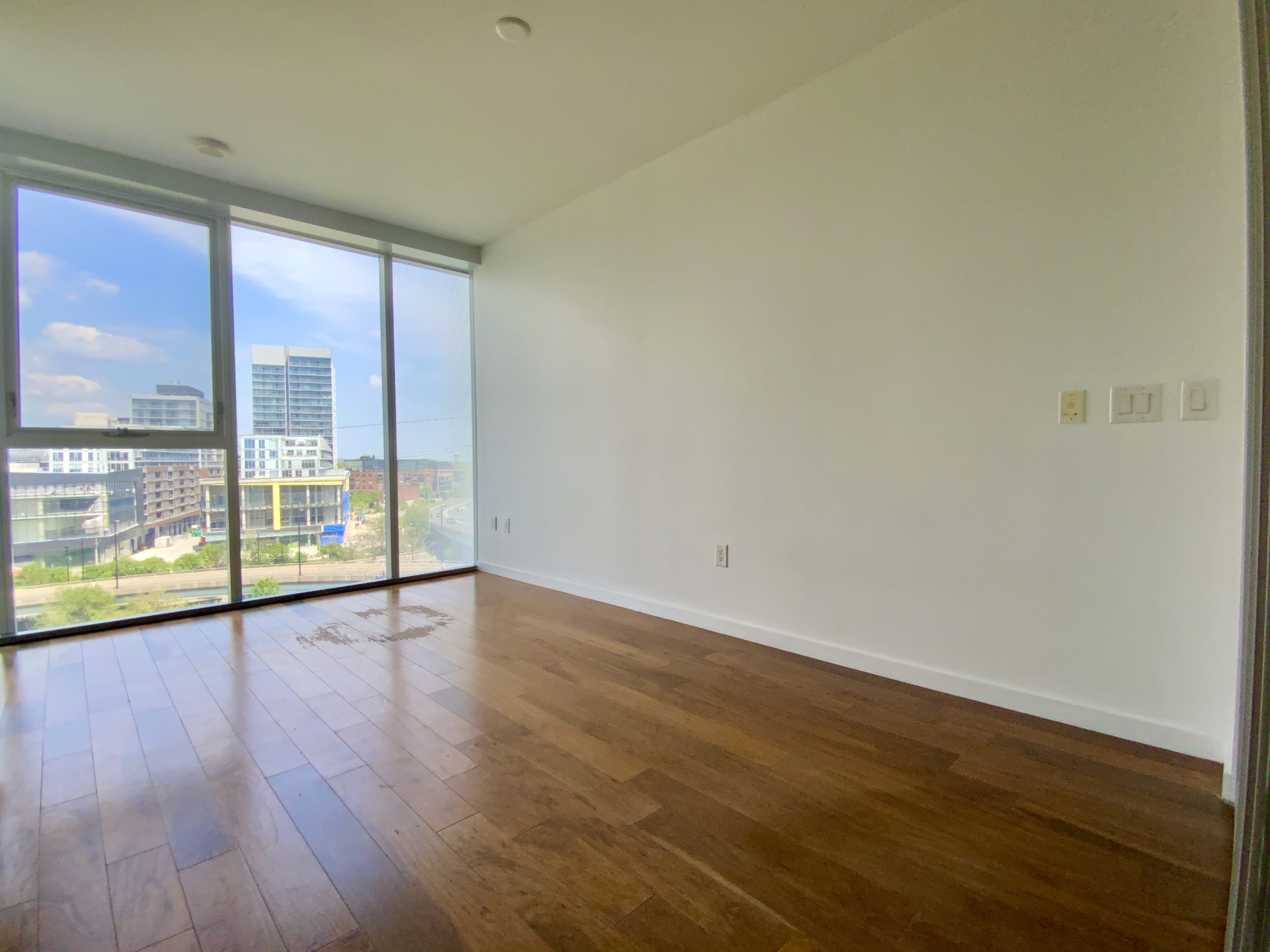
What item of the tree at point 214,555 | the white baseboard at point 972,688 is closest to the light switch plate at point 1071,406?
the white baseboard at point 972,688

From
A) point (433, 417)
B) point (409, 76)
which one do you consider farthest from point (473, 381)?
point (409, 76)

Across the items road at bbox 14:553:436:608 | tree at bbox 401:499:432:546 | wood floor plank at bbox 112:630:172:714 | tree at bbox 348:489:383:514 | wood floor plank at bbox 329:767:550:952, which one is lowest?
wood floor plank at bbox 329:767:550:952

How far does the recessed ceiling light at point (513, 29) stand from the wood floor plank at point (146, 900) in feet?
8.94

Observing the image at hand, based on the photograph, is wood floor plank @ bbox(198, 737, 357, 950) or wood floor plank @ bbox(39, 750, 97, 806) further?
wood floor plank @ bbox(39, 750, 97, 806)

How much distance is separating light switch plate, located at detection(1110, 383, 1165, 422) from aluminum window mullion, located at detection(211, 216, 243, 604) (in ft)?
14.1

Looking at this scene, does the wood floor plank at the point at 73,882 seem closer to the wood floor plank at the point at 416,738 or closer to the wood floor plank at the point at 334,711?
the wood floor plank at the point at 334,711

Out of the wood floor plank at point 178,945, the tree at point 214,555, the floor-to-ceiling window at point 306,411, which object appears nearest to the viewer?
the wood floor plank at point 178,945

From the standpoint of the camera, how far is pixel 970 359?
2.02 meters

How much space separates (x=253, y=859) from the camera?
4.14 feet

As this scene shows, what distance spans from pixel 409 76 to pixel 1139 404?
297 cm

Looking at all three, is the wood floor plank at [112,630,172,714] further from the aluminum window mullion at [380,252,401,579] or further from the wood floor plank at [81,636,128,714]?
the aluminum window mullion at [380,252,401,579]

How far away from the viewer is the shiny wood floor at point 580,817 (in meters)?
1.08

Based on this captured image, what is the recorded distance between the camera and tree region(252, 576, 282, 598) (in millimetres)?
3523

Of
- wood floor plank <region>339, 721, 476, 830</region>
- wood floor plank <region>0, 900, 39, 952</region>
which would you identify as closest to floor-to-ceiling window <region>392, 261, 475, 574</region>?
wood floor plank <region>339, 721, 476, 830</region>
